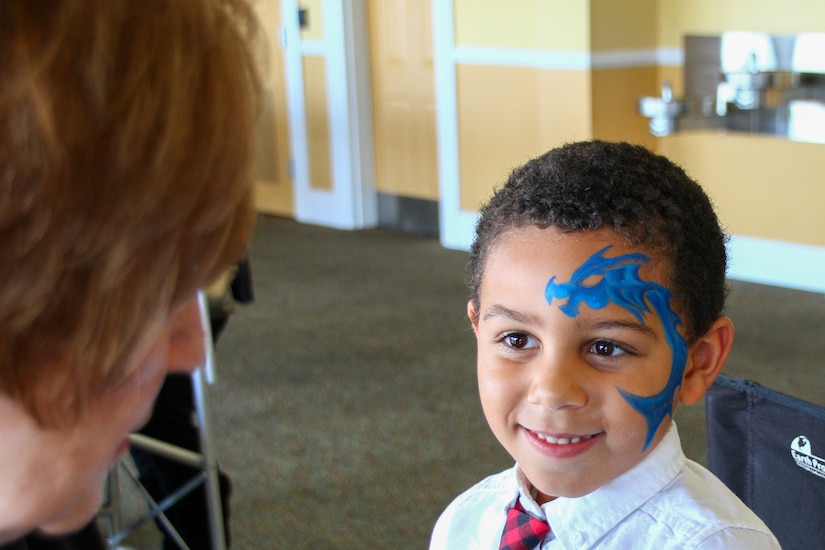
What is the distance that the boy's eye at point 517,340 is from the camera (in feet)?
3.86

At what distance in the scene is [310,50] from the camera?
6.33 m

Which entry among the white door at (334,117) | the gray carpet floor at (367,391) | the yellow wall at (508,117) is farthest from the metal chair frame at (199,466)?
the white door at (334,117)

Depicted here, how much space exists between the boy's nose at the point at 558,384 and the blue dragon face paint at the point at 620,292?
2.3 inches

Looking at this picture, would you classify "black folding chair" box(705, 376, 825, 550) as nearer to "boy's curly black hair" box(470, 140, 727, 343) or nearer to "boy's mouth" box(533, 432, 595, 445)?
"boy's curly black hair" box(470, 140, 727, 343)

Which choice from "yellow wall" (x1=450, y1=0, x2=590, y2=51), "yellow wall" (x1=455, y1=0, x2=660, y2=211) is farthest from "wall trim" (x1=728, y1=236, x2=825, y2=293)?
"yellow wall" (x1=450, y1=0, x2=590, y2=51)

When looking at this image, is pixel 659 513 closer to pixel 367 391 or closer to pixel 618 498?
pixel 618 498

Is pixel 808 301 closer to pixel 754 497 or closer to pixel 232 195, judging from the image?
pixel 754 497

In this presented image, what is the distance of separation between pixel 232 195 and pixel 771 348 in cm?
366

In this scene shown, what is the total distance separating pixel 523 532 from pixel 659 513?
0.51ft

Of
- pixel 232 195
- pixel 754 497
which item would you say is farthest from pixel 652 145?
pixel 232 195

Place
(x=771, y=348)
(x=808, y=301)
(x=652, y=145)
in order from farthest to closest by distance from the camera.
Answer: (x=652, y=145) < (x=808, y=301) < (x=771, y=348)

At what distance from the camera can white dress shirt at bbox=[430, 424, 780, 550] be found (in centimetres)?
109

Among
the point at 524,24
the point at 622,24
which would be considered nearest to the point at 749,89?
the point at 622,24

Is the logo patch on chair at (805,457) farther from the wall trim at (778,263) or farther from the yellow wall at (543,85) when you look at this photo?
the yellow wall at (543,85)
